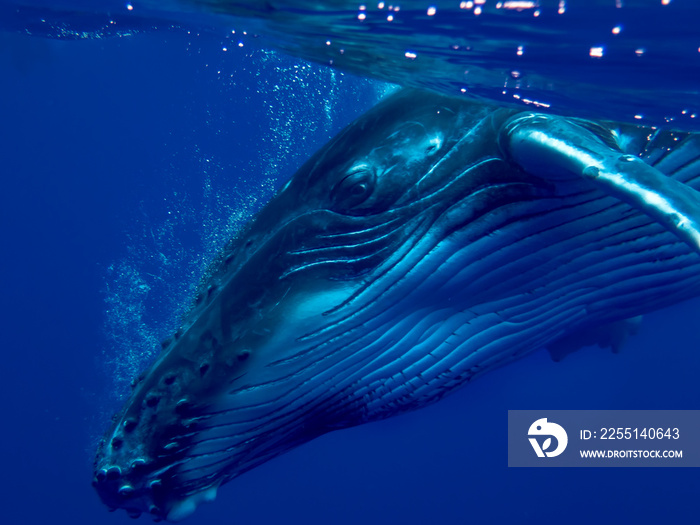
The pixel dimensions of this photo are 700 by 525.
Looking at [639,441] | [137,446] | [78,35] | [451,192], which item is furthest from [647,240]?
[78,35]

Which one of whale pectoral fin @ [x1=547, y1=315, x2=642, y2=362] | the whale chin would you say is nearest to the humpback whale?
the whale chin

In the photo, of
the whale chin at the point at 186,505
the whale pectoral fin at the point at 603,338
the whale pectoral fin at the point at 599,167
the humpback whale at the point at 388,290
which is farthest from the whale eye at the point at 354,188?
the whale pectoral fin at the point at 603,338

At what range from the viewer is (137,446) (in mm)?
3502

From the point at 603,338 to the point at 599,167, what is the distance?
18.0 ft

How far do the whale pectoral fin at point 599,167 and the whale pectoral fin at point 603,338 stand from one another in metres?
3.44

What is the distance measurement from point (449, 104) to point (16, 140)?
5984 centimetres

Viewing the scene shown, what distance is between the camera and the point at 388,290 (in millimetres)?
3484

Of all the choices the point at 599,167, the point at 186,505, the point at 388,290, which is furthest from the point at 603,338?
the point at 186,505

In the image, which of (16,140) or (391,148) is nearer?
(391,148)

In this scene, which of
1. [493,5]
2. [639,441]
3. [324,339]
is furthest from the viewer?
[639,441]

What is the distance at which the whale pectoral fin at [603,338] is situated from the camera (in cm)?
630

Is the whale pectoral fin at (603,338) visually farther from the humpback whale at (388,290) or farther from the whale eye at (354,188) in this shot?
the whale eye at (354,188)

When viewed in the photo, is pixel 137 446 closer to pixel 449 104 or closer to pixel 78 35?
pixel 449 104

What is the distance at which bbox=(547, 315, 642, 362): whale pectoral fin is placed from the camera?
630 cm
